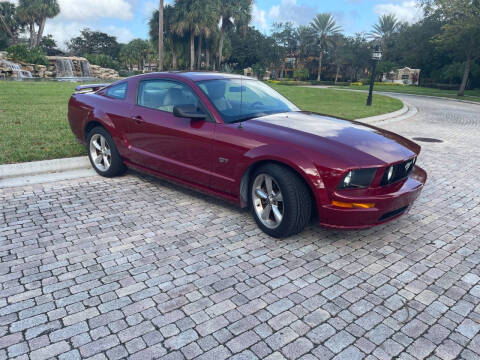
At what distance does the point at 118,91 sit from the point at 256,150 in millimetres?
2743

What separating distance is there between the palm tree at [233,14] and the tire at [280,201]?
4652cm

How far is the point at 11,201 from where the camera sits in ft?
15.9

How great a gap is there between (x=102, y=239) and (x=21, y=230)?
0.91m

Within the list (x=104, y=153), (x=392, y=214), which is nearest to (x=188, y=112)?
(x=104, y=153)

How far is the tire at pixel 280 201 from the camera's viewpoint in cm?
370

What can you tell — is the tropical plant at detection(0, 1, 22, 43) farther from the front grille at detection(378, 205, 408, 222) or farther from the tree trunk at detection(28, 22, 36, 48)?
the front grille at detection(378, 205, 408, 222)

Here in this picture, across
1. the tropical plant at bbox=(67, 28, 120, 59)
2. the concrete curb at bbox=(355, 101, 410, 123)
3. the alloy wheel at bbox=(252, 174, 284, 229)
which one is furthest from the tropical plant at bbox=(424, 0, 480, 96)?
the tropical plant at bbox=(67, 28, 120, 59)

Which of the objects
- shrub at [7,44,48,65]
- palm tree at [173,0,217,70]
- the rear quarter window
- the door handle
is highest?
palm tree at [173,0,217,70]

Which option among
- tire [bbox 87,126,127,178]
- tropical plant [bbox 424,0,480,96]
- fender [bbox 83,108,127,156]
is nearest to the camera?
fender [bbox 83,108,127,156]

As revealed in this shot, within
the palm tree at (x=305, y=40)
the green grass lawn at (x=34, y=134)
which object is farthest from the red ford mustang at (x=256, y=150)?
the palm tree at (x=305, y=40)

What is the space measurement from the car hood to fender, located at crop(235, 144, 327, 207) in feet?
0.55

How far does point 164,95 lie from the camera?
5.02m

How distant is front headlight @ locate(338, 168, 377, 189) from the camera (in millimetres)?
3535

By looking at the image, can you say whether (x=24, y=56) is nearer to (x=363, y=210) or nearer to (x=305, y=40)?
(x=363, y=210)
